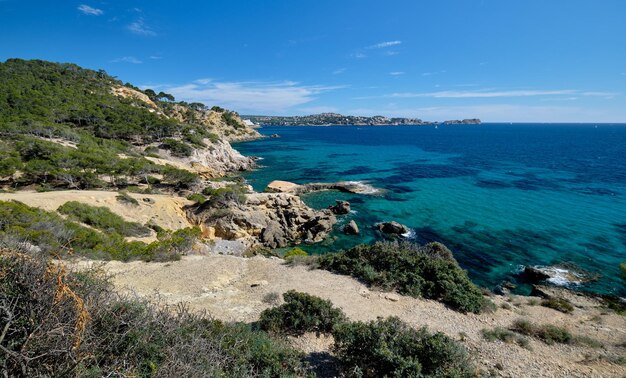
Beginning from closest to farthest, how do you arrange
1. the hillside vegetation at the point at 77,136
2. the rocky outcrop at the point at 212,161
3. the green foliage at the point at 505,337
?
the green foliage at the point at 505,337 → the hillside vegetation at the point at 77,136 → the rocky outcrop at the point at 212,161

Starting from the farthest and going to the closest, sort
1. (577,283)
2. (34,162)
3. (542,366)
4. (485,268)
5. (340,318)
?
(34,162) → (485,268) → (577,283) → (340,318) → (542,366)

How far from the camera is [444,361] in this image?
6.85 m

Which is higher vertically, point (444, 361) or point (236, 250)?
point (444, 361)

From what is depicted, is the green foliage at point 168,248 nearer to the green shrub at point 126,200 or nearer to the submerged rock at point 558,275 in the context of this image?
the green shrub at point 126,200

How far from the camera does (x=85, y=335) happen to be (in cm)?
424

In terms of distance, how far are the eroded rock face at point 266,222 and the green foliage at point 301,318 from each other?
1333 centimetres

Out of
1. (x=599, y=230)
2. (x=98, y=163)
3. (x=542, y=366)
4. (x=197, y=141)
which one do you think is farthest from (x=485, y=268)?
(x=197, y=141)

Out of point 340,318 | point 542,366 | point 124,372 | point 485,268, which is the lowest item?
point 485,268

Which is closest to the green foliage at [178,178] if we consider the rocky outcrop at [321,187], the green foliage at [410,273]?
the rocky outcrop at [321,187]

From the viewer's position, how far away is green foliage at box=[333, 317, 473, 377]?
21.7 feet

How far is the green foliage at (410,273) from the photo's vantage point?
38.7 feet

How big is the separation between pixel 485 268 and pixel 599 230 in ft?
45.2

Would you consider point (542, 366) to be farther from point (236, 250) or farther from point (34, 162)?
point (34, 162)

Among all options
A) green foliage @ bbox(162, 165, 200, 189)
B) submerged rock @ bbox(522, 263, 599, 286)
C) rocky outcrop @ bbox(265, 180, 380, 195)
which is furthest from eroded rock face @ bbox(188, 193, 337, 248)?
submerged rock @ bbox(522, 263, 599, 286)
